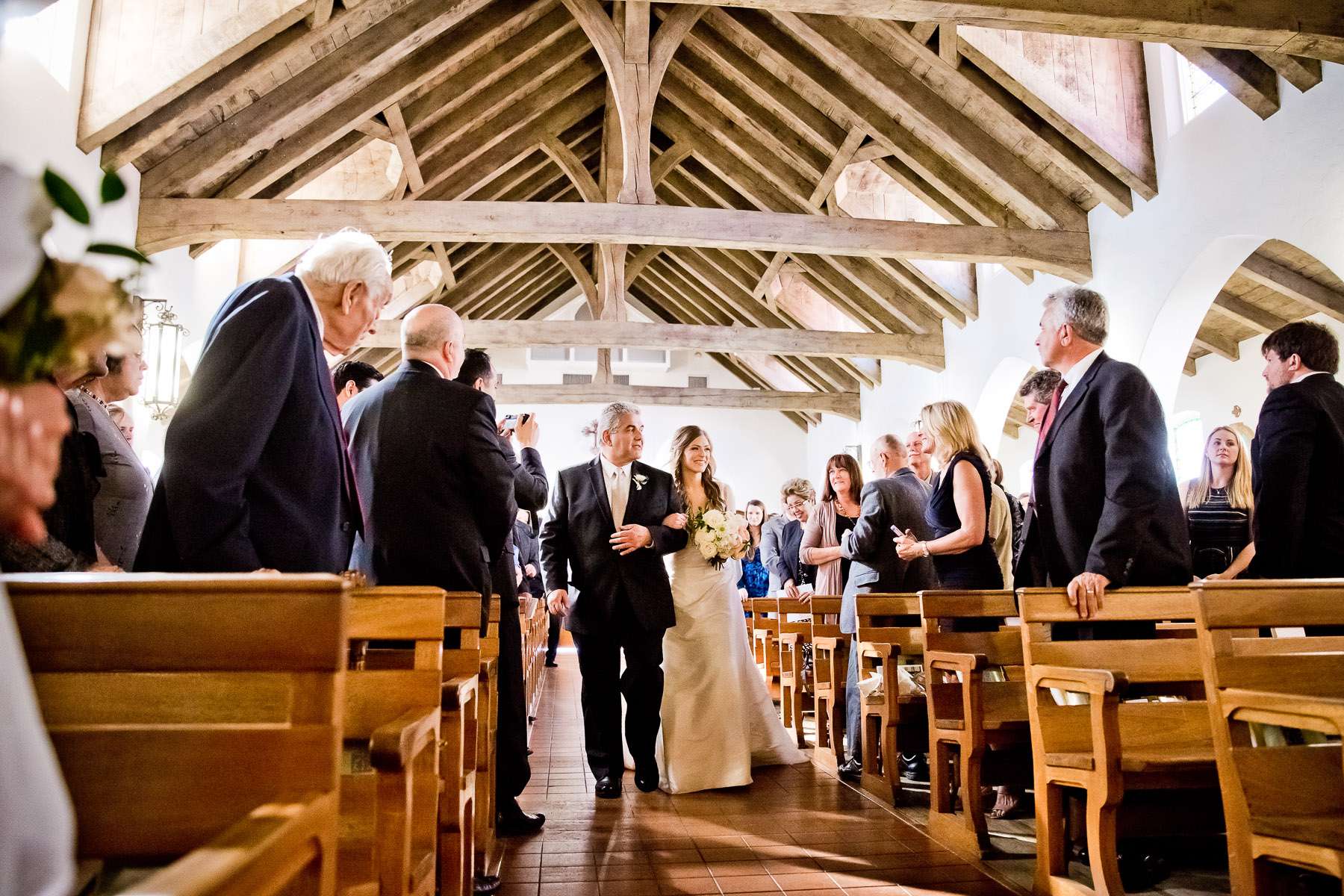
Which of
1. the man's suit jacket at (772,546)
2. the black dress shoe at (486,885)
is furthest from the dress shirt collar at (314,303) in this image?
the man's suit jacket at (772,546)

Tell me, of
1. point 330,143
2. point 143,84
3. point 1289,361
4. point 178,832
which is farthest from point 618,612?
point 330,143

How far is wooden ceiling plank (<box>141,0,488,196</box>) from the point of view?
5.98 meters

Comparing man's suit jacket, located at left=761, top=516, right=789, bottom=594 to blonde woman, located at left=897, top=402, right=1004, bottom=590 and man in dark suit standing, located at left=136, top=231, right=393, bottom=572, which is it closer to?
blonde woman, located at left=897, top=402, right=1004, bottom=590

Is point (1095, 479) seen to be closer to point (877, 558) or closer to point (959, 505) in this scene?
point (959, 505)

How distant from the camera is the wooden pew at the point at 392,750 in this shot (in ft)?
4.13

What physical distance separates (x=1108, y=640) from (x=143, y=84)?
560cm

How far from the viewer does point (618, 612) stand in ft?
11.9

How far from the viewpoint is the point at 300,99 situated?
598cm

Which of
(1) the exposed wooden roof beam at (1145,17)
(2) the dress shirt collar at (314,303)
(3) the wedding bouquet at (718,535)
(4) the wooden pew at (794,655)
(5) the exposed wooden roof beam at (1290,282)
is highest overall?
(1) the exposed wooden roof beam at (1145,17)

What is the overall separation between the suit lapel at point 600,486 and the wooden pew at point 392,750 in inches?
64.9

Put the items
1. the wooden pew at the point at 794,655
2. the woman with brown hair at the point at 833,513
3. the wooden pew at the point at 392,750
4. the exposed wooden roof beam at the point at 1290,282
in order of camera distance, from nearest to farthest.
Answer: the wooden pew at the point at 392,750
the woman with brown hair at the point at 833,513
the wooden pew at the point at 794,655
the exposed wooden roof beam at the point at 1290,282

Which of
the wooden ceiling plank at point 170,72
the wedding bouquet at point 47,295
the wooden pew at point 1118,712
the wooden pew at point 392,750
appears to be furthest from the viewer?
the wooden ceiling plank at point 170,72

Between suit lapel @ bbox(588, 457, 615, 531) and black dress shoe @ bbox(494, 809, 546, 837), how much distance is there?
43.9 inches

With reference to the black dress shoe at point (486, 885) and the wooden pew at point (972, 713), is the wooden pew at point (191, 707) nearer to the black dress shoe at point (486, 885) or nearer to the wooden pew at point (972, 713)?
the black dress shoe at point (486, 885)
